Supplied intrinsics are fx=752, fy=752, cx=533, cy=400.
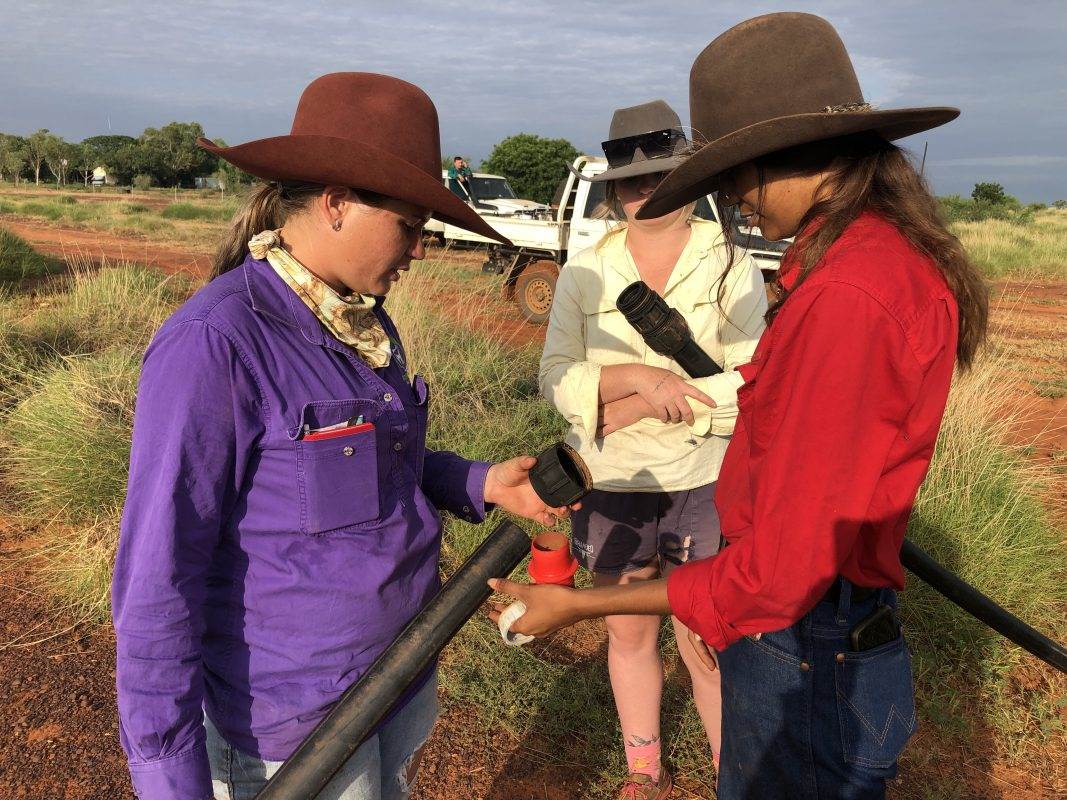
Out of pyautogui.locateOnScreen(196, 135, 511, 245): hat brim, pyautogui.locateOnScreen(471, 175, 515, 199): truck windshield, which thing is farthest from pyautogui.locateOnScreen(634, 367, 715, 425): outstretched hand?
pyautogui.locateOnScreen(471, 175, 515, 199): truck windshield

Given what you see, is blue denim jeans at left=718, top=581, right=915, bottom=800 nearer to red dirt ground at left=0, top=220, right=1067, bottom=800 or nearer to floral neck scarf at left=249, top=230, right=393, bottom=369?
floral neck scarf at left=249, top=230, right=393, bottom=369

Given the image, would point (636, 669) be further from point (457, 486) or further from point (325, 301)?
point (325, 301)

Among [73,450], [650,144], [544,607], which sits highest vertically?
[650,144]

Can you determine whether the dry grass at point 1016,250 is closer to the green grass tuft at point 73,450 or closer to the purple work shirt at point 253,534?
the green grass tuft at point 73,450

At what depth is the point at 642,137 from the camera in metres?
2.87

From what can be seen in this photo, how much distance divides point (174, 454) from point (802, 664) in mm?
1214

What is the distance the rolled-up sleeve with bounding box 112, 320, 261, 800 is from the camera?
4.00 feet

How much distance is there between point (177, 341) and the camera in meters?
1.27

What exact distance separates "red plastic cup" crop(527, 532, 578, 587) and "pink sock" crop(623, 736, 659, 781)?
137 centimetres

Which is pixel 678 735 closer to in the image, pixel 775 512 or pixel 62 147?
pixel 775 512

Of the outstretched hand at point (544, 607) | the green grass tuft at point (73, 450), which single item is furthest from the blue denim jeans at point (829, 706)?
the green grass tuft at point (73, 450)

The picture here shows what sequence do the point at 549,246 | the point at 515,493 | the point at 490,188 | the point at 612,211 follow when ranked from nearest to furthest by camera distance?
the point at 515,493 < the point at 612,211 < the point at 549,246 < the point at 490,188

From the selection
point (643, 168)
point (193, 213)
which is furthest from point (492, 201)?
point (193, 213)

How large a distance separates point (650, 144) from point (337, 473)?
2017 mm
